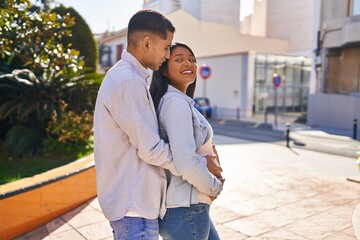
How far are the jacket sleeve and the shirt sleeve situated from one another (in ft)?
0.24

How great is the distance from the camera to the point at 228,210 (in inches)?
188

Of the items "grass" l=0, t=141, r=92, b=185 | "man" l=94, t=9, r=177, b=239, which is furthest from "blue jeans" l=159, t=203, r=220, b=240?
"grass" l=0, t=141, r=92, b=185

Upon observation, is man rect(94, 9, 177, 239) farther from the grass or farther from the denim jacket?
the grass

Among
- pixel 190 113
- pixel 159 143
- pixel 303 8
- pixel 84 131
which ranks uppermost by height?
pixel 303 8

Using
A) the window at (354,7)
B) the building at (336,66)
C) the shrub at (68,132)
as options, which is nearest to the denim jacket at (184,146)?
the shrub at (68,132)

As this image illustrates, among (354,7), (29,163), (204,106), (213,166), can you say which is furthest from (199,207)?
(204,106)

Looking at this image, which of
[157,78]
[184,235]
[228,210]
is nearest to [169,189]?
[184,235]

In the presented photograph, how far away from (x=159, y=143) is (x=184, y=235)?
56cm

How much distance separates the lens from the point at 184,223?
1901 mm

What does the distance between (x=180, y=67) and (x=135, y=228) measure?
93 cm

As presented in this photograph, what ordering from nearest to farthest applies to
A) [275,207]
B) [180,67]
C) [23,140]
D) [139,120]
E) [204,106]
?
1. [139,120]
2. [180,67]
3. [275,207]
4. [23,140]
5. [204,106]

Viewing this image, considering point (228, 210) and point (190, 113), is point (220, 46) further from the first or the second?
point (190, 113)

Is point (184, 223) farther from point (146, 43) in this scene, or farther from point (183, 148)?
point (146, 43)

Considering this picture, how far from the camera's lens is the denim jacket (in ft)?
5.75
